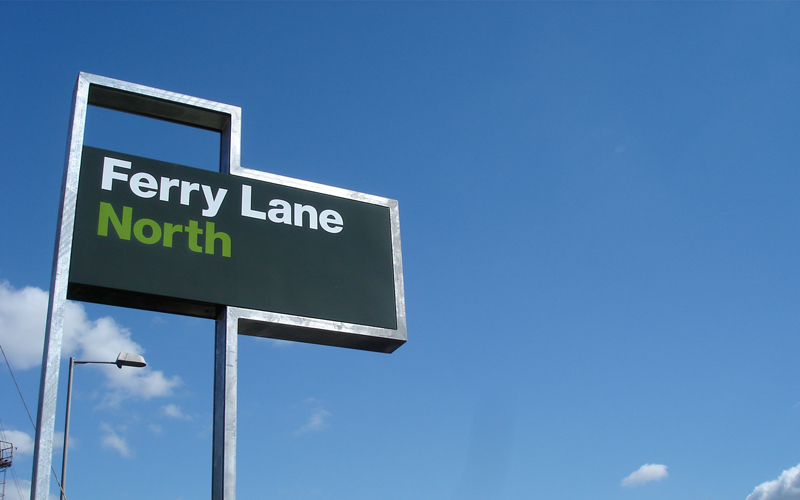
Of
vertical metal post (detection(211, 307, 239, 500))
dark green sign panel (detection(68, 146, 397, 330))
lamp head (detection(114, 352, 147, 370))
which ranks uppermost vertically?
lamp head (detection(114, 352, 147, 370))

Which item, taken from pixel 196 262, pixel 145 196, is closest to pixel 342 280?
pixel 196 262

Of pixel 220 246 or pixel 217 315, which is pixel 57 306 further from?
pixel 220 246

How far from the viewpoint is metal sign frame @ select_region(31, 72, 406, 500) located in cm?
609

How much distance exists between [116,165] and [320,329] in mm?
2584

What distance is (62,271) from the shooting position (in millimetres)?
6570

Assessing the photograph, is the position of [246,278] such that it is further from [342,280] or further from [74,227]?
[74,227]

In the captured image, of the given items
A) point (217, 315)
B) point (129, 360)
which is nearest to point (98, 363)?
point (129, 360)

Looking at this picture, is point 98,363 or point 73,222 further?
point 98,363

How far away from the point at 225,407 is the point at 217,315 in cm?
110

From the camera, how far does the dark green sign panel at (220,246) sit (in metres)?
6.94

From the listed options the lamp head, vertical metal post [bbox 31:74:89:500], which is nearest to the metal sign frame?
vertical metal post [bbox 31:74:89:500]

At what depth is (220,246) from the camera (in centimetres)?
750

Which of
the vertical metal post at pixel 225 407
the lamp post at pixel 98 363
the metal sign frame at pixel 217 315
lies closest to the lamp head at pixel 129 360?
the lamp post at pixel 98 363

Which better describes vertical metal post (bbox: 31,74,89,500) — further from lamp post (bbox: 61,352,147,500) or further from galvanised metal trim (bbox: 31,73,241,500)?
lamp post (bbox: 61,352,147,500)
